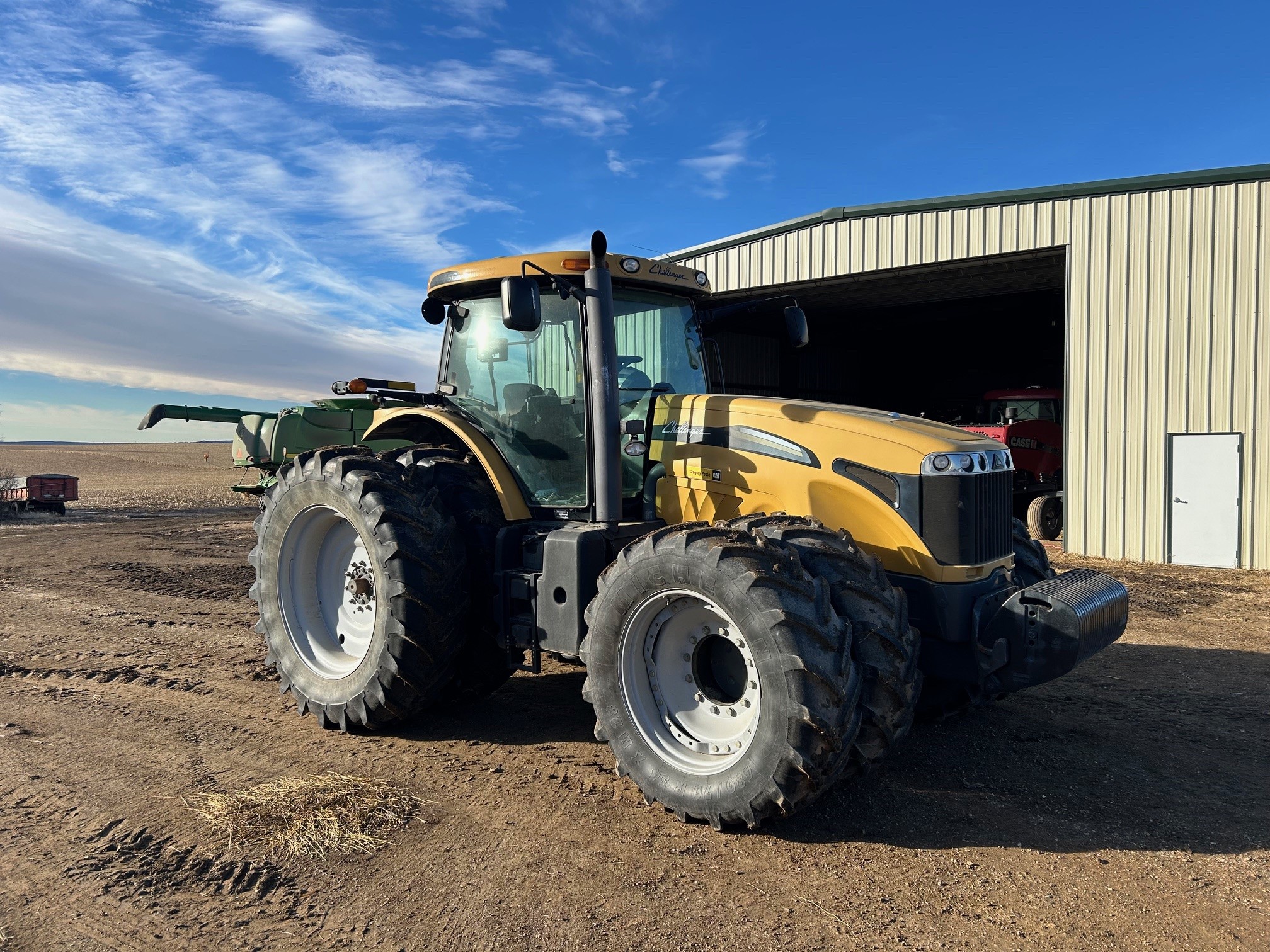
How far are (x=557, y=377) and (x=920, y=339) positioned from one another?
23684 mm

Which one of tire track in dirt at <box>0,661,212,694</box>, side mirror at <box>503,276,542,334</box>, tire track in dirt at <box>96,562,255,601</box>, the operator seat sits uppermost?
side mirror at <box>503,276,542,334</box>

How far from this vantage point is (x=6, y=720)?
15.9 feet

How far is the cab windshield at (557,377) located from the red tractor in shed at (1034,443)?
1168 centimetres

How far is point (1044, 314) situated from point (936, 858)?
21848mm

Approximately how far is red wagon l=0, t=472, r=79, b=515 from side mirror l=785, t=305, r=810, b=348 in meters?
17.8

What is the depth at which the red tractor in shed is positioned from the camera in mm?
15320

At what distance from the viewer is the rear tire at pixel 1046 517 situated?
1512 cm

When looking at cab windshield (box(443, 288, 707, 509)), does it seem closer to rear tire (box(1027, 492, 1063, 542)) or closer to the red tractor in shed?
the red tractor in shed

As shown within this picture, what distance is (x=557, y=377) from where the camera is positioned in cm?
482

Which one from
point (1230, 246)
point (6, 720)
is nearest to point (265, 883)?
point (6, 720)

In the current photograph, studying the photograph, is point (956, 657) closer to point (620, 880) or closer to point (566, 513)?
point (620, 880)

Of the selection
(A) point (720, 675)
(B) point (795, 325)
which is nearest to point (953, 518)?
(A) point (720, 675)

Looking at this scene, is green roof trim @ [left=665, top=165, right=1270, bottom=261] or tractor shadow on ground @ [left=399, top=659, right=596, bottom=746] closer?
tractor shadow on ground @ [left=399, top=659, right=596, bottom=746]

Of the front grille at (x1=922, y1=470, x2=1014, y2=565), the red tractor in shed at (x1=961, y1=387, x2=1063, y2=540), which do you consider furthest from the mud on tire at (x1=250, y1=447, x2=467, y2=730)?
the red tractor in shed at (x1=961, y1=387, x2=1063, y2=540)
